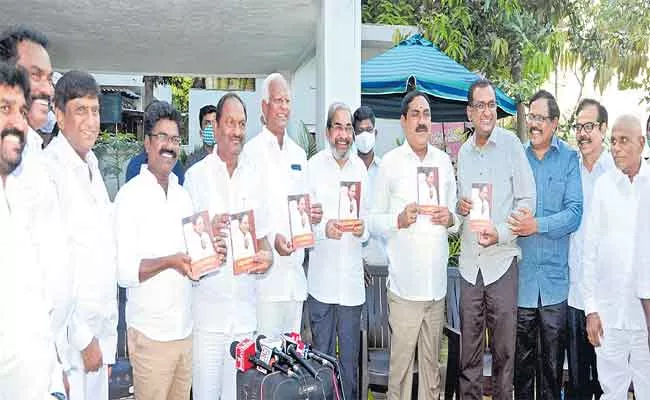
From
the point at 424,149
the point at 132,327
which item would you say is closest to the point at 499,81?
the point at 424,149

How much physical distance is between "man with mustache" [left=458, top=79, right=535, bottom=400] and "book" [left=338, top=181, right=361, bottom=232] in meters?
0.73

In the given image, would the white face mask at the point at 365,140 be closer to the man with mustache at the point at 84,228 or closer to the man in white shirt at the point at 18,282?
the man with mustache at the point at 84,228

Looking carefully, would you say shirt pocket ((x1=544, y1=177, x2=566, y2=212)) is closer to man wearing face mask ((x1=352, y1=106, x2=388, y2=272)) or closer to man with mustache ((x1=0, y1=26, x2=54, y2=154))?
man wearing face mask ((x1=352, y1=106, x2=388, y2=272))

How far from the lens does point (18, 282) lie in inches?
87.9

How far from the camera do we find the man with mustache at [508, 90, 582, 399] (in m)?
4.45

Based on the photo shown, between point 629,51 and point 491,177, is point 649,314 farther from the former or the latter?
point 629,51

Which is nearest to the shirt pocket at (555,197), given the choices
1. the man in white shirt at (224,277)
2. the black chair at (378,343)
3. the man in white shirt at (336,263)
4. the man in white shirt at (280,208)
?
the black chair at (378,343)

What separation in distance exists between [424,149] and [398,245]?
73 centimetres

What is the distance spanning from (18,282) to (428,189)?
2758 mm

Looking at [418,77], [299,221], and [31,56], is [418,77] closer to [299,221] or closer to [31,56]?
[299,221]

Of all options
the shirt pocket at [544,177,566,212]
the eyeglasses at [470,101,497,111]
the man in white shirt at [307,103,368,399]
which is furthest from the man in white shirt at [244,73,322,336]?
the shirt pocket at [544,177,566,212]

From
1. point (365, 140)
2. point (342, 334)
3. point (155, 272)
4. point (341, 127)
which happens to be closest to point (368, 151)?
point (365, 140)

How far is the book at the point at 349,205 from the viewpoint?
4.40m

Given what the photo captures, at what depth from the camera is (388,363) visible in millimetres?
4879
